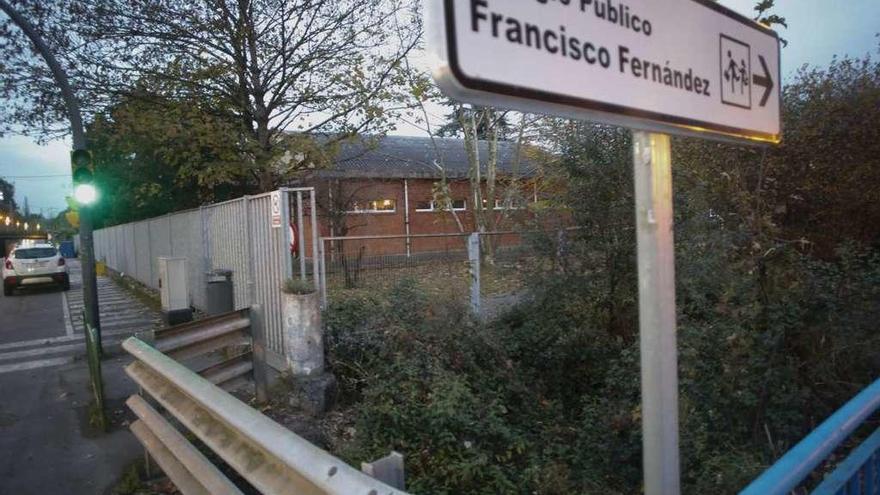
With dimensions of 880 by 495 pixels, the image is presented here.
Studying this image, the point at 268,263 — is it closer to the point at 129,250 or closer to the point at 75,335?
the point at 75,335

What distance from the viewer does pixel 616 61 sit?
3.97 ft

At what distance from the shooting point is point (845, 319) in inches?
205

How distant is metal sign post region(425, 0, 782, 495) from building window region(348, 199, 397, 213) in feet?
68.8

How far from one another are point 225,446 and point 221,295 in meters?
6.70

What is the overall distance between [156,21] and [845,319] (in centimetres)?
1100

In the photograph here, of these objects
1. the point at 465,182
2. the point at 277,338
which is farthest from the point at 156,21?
the point at 465,182

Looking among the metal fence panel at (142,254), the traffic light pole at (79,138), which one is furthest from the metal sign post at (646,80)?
the metal fence panel at (142,254)

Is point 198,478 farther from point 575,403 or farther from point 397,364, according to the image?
point 575,403

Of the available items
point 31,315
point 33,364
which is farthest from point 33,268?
point 33,364

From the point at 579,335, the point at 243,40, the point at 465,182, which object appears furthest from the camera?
the point at 465,182

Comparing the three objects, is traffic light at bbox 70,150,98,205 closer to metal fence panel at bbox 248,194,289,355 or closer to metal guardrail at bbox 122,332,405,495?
metal fence panel at bbox 248,194,289,355

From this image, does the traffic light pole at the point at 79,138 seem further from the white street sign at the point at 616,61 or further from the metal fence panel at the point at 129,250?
the metal fence panel at the point at 129,250

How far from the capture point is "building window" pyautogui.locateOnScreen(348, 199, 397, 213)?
22.9 m

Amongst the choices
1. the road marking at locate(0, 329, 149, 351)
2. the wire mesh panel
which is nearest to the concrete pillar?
the wire mesh panel
